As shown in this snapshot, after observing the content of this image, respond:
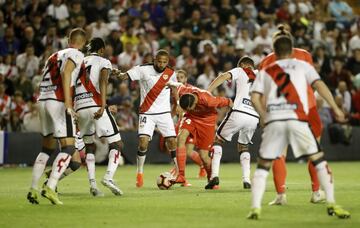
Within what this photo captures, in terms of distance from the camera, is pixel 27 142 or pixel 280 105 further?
pixel 27 142

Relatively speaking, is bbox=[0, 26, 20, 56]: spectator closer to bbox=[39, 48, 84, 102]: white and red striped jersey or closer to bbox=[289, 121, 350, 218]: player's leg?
bbox=[39, 48, 84, 102]: white and red striped jersey

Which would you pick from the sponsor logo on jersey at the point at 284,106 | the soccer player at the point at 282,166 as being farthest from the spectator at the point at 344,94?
the sponsor logo on jersey at the point at 284,106

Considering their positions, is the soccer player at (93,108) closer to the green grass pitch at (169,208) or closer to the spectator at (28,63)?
the green grass pitch at (169,208)

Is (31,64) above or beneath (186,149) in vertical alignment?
above

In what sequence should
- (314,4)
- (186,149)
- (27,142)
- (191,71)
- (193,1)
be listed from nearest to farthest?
(186,149)
(27,142)
(191,71)
(193,1)
(314,4)

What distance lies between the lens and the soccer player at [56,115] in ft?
39.8

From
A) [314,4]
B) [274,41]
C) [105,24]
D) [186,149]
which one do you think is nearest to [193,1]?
[105,24]

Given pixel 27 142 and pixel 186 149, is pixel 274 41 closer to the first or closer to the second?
pixel 186 149

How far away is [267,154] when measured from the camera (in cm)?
1016

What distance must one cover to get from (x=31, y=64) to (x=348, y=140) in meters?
9.40

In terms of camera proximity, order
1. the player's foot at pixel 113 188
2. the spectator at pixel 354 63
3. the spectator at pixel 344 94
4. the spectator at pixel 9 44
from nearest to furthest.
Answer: the player's foot at pixel 113 188
the spectator at pixel 9 44
the spectator at pixel 344 94
the spectator at pixel 354 63

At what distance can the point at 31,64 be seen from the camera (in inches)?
958

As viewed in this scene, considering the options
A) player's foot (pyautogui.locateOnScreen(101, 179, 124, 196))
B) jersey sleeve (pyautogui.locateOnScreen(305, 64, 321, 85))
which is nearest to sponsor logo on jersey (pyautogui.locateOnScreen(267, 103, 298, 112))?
jersey sleeve (pyautogui.locateOnScreen(305, 64, 321, 85))

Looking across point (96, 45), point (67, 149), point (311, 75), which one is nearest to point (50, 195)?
point (67, 149)
